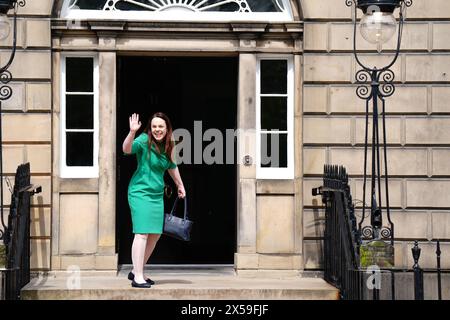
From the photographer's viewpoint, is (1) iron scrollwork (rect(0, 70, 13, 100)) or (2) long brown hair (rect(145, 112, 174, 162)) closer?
(2) long brown hair (rect(145, 112, 174, 162))

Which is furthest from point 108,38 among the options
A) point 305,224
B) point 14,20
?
point 305,224

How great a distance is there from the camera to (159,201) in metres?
12.6

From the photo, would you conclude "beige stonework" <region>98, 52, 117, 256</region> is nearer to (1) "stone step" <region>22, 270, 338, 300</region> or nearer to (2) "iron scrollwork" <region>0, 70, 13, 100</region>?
(1) "stone step" <region>22, 270, 338, 300</region>

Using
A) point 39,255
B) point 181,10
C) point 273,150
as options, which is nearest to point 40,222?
point 39,255

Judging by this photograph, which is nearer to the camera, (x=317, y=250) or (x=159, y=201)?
(x=159, y=201)

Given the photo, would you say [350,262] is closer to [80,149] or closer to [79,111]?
[80,149]

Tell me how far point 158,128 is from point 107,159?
1.69 metres

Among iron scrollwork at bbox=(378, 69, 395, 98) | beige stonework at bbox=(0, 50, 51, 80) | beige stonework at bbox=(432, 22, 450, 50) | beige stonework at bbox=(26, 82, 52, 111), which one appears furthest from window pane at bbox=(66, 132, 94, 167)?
beige stonework at bbox=(432, 22, 450, 50)

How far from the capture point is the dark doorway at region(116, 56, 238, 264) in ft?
50.1

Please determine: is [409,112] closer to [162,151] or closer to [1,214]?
[162,151]

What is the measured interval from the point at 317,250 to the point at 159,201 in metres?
2.31

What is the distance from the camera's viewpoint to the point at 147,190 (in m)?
12.5

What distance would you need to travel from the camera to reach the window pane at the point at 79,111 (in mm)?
14172

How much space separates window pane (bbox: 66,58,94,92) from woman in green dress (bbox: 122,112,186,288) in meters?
1.82
